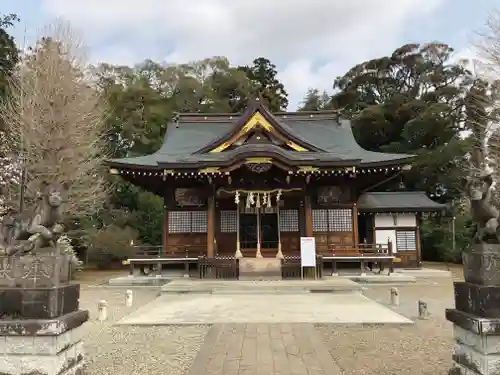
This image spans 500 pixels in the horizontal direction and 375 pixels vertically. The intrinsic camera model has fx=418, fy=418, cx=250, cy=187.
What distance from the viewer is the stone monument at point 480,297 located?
404 centimetres

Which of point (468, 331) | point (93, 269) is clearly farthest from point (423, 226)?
point (468, 331)

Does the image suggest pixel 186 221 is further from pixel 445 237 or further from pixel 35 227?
pixel 445 237

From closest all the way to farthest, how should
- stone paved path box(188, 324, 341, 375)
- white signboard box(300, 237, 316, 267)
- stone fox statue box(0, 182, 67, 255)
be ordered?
stone fox statue box(0, 182, 67, 255), stone paved path box(188, 324, 341, 375), white signboard box(300, 237, 316, 267)

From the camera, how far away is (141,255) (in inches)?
681

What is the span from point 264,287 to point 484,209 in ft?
31.5

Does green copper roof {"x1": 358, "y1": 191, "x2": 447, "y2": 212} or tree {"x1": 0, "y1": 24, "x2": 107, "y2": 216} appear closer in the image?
tree {"x1": 0, "y1": 24, "x2": 107, "y2": 216}

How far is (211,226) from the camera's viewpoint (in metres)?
16.6

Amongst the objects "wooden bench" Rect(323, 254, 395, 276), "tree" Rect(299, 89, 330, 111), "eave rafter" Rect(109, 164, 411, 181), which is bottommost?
"wooden bench" Rect(323, 254, 395, 276)

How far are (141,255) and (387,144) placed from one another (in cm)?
3022

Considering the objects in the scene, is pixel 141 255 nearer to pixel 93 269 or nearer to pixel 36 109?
pixel 36 109

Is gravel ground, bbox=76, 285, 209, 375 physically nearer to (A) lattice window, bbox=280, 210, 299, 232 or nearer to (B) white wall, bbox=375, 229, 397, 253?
(A) lattice window, bbox=280, 210, 299, 232

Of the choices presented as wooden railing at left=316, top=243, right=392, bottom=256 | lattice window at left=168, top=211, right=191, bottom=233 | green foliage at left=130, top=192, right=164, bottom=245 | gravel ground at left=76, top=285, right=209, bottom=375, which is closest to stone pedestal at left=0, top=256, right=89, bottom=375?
gravel ground at left=76, top=285, right=209, bottom=375

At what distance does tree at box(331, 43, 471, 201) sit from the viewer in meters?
32.7

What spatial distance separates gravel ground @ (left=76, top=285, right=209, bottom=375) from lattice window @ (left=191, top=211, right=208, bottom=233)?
8329 millimetres
